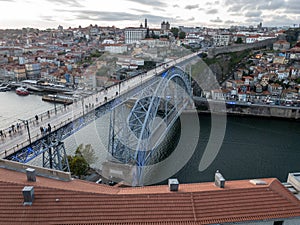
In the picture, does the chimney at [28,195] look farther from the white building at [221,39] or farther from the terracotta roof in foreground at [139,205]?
the white building at [221,39]

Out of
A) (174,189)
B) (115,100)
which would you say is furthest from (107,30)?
(174,189)

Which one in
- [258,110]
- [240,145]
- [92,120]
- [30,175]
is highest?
[30,175]

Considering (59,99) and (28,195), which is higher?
(28,195)

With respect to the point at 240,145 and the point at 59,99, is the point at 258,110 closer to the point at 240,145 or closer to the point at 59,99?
A: the point at 240,145

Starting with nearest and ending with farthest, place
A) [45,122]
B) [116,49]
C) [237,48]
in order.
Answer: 1. [45,122]
2. [237,48]
3. [116,49]

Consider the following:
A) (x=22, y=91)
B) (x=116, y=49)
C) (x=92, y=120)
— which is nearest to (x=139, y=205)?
(x=92, y=120)

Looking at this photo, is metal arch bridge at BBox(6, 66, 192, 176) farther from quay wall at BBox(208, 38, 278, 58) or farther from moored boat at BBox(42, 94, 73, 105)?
quay wall at BBox(208, 38, 278, 58)
